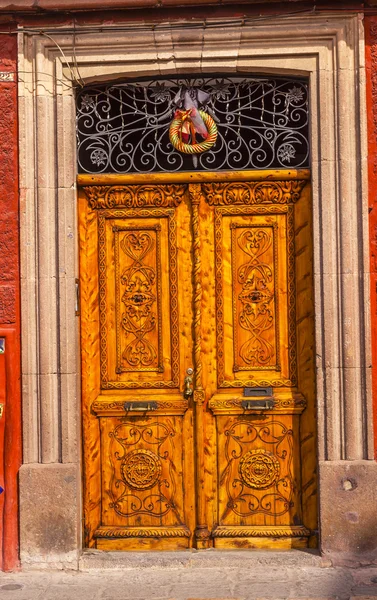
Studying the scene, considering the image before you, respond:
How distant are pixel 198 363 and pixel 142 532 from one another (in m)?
1.29

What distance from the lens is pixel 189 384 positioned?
21.2ft

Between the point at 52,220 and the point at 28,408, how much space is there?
134 cm

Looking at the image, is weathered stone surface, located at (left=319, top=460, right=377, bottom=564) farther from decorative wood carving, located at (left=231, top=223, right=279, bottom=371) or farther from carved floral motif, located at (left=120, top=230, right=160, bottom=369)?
carved floral motif, located at (left=120, top=230, right=160, bottom=369)

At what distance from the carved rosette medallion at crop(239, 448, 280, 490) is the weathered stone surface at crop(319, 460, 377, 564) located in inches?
16.4

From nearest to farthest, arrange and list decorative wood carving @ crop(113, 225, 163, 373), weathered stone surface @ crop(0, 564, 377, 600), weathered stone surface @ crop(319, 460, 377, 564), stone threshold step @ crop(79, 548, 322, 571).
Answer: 1. weathered stone surface @ crop(0, 564, 377, 600)
2. weathered stone surface @ crop(319, 460, 377, 564)
3. stone threshold step @ crop(79, 548, 322, 571)
4. decorative wood carving @ crop(113, 225, 163, 373)

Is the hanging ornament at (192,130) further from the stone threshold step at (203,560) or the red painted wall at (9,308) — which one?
the stone threshold step at (203,560)

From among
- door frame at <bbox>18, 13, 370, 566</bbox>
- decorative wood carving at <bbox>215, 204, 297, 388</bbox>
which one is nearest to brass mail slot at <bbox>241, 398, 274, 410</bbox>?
decorative wood carving at <bbox>215, 204, 297, 388</bbox>

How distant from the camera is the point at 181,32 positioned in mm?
6316

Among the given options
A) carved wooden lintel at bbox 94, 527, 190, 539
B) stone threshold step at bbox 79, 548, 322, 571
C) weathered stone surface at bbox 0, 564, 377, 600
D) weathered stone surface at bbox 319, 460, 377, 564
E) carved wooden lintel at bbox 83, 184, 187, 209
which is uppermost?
carved wooden lintel at bbox 83, 184, 187, 209

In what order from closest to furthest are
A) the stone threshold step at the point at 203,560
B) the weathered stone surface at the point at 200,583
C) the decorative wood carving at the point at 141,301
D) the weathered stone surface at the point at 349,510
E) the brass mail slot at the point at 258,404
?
the weathered stone surface at the point at 200,583 < the weathered stone surface at the point at 349,510 < the stone threshold step at the point at 203,560 < the brass mail slot at the point at 258,404 < the decorative wood carving at the point at 141,301

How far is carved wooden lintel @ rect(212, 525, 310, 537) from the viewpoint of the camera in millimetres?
6422

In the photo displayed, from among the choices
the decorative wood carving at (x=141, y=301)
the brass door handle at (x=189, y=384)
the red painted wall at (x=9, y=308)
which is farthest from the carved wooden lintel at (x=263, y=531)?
the red painted wall at (x=9, y=308)

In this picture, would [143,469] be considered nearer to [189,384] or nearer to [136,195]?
[189,384]

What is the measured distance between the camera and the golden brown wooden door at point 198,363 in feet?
21.2
